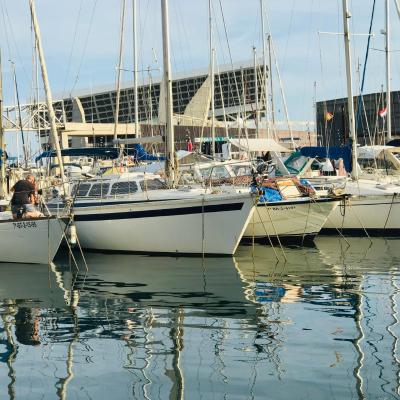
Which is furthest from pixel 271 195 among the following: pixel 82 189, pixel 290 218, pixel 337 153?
pixel 82 189

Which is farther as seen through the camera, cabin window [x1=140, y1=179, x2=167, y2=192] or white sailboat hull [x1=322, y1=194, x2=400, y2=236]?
white sailboat hull [x1=322, y1=194, x2=400, y2=236]

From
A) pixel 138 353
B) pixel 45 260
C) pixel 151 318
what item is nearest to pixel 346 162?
pixel 45 260

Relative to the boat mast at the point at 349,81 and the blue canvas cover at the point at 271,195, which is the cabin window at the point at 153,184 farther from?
the boat mast at the point at 349,81

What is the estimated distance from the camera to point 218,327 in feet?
33.0

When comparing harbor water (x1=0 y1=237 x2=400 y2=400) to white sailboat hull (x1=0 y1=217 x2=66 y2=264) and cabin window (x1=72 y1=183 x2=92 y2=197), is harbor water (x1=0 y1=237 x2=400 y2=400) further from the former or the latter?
cabin window (x1=72 y1=183 x2=92 y2=197)

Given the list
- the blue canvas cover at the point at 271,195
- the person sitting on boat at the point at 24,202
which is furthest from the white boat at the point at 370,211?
the person sitting on boat at the point at 24,202

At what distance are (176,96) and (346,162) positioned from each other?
74.9 metres

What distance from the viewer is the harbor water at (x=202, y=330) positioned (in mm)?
7391

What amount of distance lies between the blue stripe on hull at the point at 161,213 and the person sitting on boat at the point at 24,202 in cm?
175

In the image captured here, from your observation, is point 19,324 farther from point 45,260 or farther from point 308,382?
point 45,260

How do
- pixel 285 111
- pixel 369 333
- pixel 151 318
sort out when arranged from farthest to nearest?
pixel 285 111, pixel 151 318, pixel 369 333

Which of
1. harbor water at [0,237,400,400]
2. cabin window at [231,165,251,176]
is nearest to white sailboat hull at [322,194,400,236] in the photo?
cabin window at [231,165,251,176]

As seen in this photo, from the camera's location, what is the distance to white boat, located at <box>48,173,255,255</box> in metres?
17.1

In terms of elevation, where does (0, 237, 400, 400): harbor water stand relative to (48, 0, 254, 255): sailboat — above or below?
below
